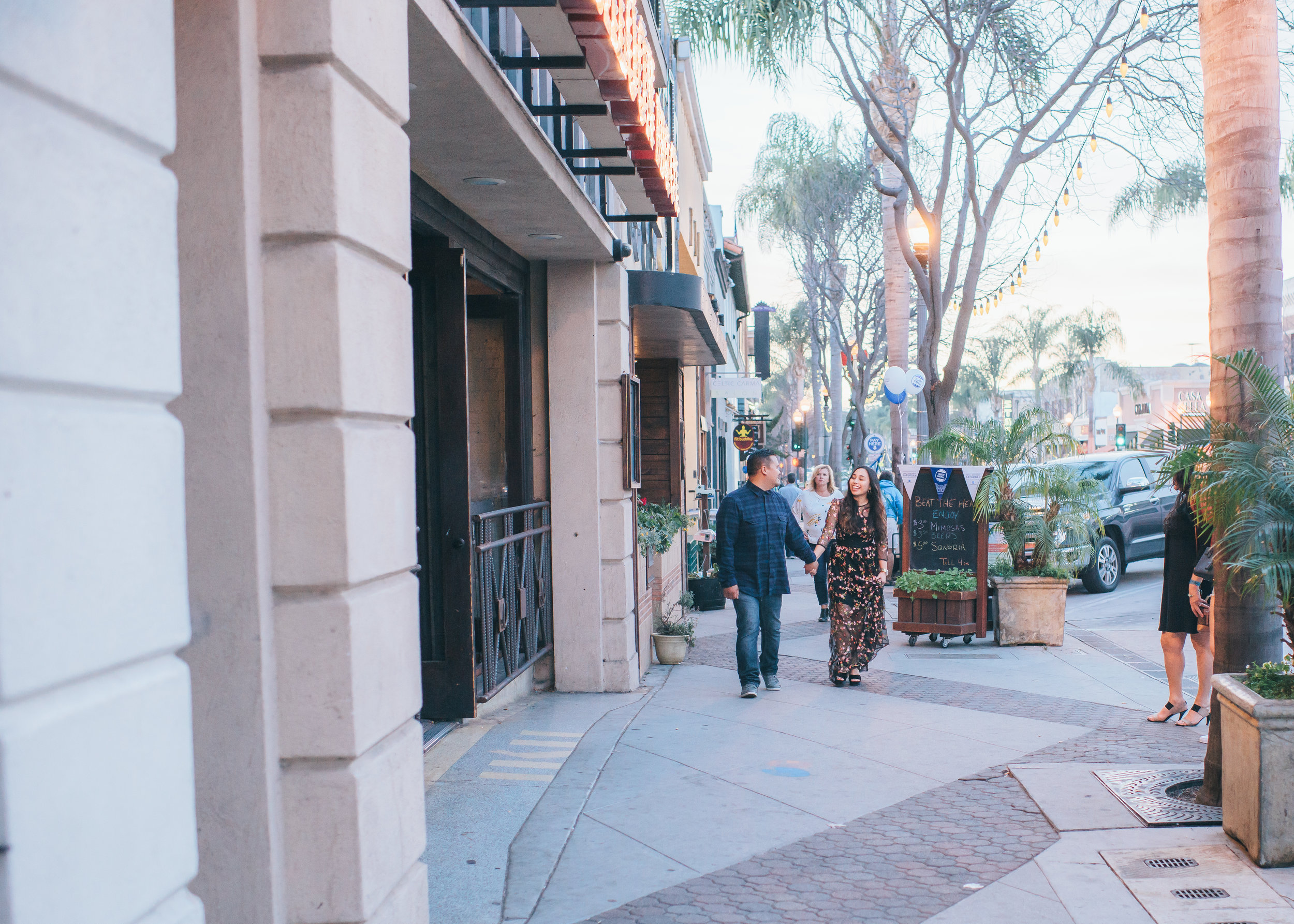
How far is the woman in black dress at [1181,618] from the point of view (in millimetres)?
6812

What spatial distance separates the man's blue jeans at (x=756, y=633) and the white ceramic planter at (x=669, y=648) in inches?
59.2

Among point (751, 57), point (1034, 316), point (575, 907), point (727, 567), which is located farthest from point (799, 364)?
point (575, 907)

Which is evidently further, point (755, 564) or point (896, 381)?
point (896, 381)

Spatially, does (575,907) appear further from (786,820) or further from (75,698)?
(75,698)

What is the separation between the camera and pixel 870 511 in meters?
8.96

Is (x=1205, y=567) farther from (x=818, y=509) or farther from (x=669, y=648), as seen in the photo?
(x=818, y=509)

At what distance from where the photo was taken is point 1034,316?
2469 inches

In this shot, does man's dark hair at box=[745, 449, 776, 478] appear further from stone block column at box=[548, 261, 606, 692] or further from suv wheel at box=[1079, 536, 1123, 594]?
suv wheel at box=[1079, 536, 1123, 594]

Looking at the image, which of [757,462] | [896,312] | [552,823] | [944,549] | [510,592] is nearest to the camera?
[552,823]

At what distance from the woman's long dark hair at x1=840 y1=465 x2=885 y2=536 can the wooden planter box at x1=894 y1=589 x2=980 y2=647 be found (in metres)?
2.25

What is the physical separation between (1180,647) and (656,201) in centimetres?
483

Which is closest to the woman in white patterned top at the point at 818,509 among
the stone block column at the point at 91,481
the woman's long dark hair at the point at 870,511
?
the woman's long dark hair at the point at 870,511

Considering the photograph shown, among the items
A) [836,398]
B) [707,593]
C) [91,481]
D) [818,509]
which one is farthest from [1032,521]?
[836,398]

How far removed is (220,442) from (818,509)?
10.1 m
